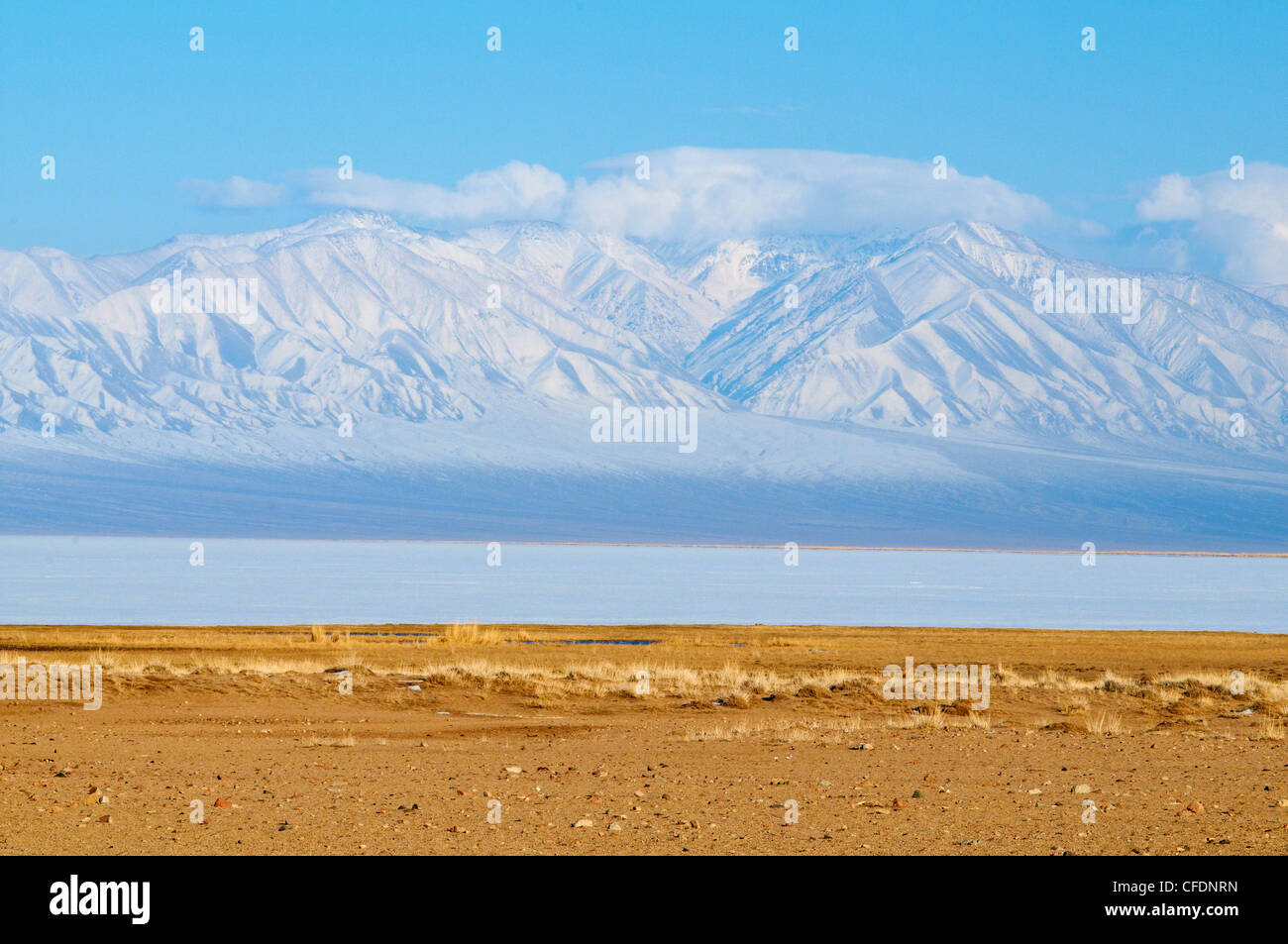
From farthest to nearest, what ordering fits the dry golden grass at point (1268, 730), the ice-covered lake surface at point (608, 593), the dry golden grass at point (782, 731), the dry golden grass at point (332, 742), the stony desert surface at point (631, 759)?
the ice-covered lake surface at point (608, 593) < the dry golden grass at point (1268, 730) < the dry golden grass at point (782, 731) < the dry golden grass at point (332, 742) < the stony desert surface at point (631, 759)

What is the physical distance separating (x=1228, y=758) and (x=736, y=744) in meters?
5.17

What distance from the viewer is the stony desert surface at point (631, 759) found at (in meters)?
11.6

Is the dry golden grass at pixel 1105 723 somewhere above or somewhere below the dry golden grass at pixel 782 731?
below

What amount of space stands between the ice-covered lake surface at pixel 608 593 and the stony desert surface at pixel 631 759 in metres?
17.0

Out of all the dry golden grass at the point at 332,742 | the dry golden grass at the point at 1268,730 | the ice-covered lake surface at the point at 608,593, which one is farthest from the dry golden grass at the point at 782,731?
the ice-covered lake surface at the point at 608,593

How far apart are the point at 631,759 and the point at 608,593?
49828 mm

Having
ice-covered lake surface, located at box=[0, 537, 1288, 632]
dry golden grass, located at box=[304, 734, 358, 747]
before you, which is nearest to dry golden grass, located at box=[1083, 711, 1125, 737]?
dry golden grass, located at box=[304, 734, 358, 747]

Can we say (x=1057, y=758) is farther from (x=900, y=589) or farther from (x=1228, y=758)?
(x=900, y=589)

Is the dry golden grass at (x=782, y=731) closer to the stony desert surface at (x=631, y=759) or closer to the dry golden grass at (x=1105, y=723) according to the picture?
the stony desert surface at (x=631, y=759)

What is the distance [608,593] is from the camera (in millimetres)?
66188

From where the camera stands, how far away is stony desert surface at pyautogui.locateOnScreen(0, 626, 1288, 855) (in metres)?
11.6

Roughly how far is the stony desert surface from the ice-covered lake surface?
1703 cm
